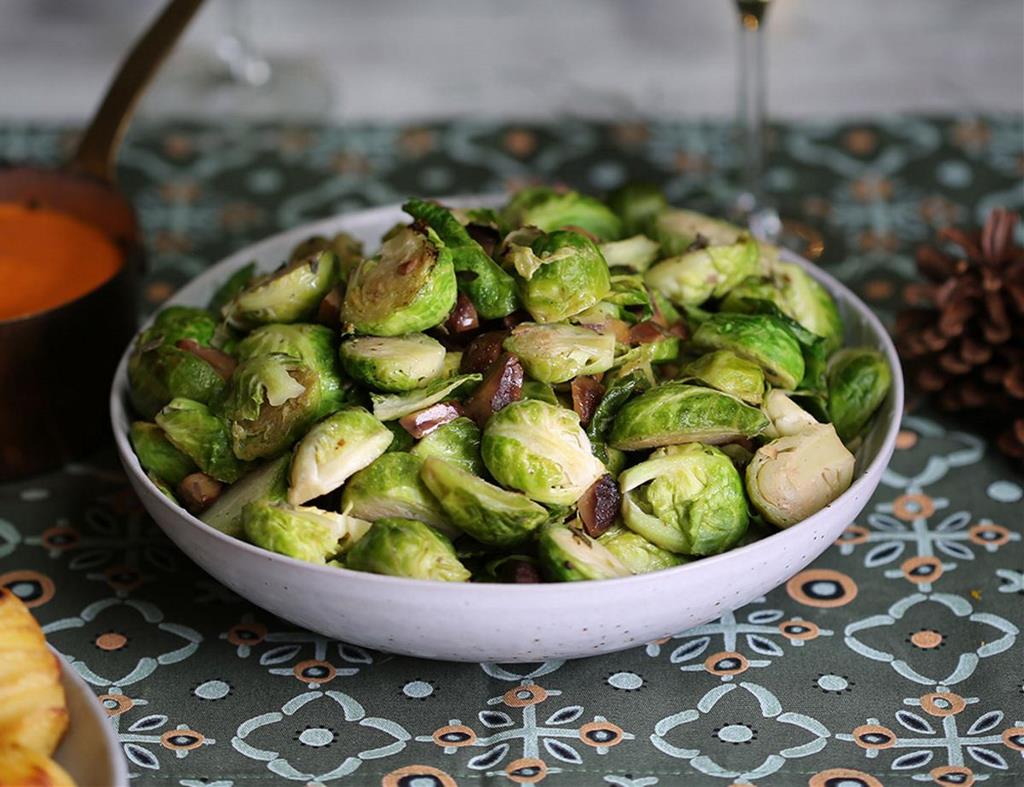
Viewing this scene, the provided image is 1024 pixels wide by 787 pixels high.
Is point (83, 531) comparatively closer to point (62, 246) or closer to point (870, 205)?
point (62, 246)

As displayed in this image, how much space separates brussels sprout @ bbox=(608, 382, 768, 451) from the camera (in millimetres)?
1317

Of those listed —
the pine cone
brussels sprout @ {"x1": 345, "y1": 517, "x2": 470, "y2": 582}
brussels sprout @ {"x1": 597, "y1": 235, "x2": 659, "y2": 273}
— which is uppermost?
brussels sprout @ {"x1": 597, "y1": 235, "x2": 659, "y2": 273}

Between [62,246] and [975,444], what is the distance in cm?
117

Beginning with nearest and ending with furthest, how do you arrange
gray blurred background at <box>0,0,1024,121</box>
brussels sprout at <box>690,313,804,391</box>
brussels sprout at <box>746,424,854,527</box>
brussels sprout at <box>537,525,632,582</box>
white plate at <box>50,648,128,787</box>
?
white plate at <box>50,648,128,787</box> < brussels sprout at <box>537,525,632,582</box> < brussels sprout at <box>746,424,854,527</box> < brussels sprout at <box>690,313,804,391</box> < gray blurred background at <box>0,0,1024,121</box>

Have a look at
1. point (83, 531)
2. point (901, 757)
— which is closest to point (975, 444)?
point (901, 757)

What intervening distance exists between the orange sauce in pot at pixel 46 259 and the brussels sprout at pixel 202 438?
310 millimetres

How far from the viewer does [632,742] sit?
128cm

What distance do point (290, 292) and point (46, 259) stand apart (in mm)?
471

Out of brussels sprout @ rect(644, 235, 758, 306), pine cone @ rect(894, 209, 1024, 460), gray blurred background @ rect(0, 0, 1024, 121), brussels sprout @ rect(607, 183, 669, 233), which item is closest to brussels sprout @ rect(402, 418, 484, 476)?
brussels sprout @ rect(644, 235, 758, 306)

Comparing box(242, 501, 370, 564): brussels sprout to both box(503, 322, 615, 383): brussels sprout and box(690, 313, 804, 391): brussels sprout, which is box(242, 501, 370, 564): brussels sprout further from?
box(690, 313, 804, 391): brussels sprout

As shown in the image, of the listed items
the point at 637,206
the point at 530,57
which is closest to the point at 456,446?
the point at 637,206

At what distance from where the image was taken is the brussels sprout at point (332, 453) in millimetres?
1263

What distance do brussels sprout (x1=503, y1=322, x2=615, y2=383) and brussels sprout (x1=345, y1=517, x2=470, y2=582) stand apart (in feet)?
0.65

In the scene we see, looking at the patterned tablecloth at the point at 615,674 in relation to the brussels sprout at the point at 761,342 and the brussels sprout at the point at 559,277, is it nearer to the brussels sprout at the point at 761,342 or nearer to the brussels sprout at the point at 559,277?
the brussels sprout at the point at 761,342
